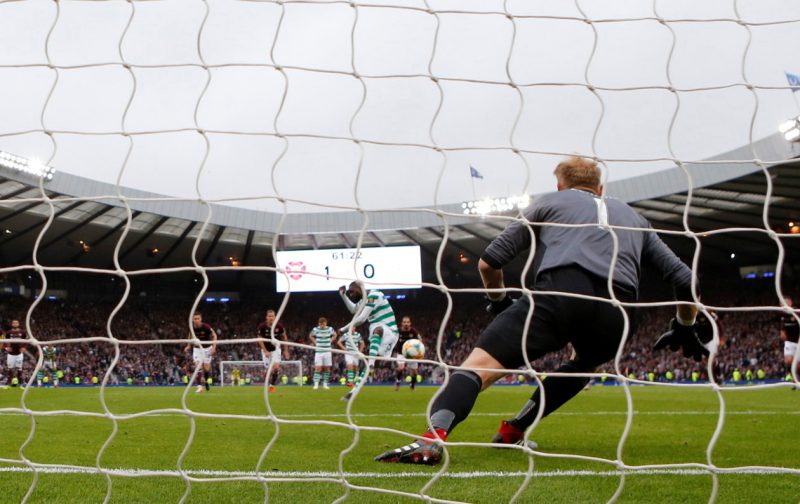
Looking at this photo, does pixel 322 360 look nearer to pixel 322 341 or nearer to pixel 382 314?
pixel 322 341

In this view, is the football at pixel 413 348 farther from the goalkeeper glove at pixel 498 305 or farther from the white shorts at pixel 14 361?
the white shorts at pixel 14 361

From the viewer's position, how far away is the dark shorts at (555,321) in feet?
10.9

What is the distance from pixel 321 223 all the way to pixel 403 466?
24.2 meters

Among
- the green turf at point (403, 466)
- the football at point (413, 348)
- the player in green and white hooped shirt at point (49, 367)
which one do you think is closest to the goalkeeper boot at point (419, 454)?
the green turf at point (403, 466)

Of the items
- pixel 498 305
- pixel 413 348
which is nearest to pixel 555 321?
pixel 498 305

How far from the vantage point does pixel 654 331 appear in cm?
2970

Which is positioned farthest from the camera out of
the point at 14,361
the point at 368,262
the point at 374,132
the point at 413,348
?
the point at 368,262

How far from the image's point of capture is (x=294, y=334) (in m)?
34.5

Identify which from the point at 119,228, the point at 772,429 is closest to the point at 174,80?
the point at 772,429

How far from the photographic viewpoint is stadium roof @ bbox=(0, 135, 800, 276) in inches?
814

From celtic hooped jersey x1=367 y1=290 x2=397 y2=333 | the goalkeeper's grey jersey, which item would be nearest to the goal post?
celtic hooped jersey x1=367 y1=290 x2=397 y2=333

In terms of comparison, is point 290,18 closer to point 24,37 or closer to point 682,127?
point 24,37

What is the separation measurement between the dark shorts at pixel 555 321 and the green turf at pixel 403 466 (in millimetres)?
628

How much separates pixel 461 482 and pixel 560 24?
222cm
